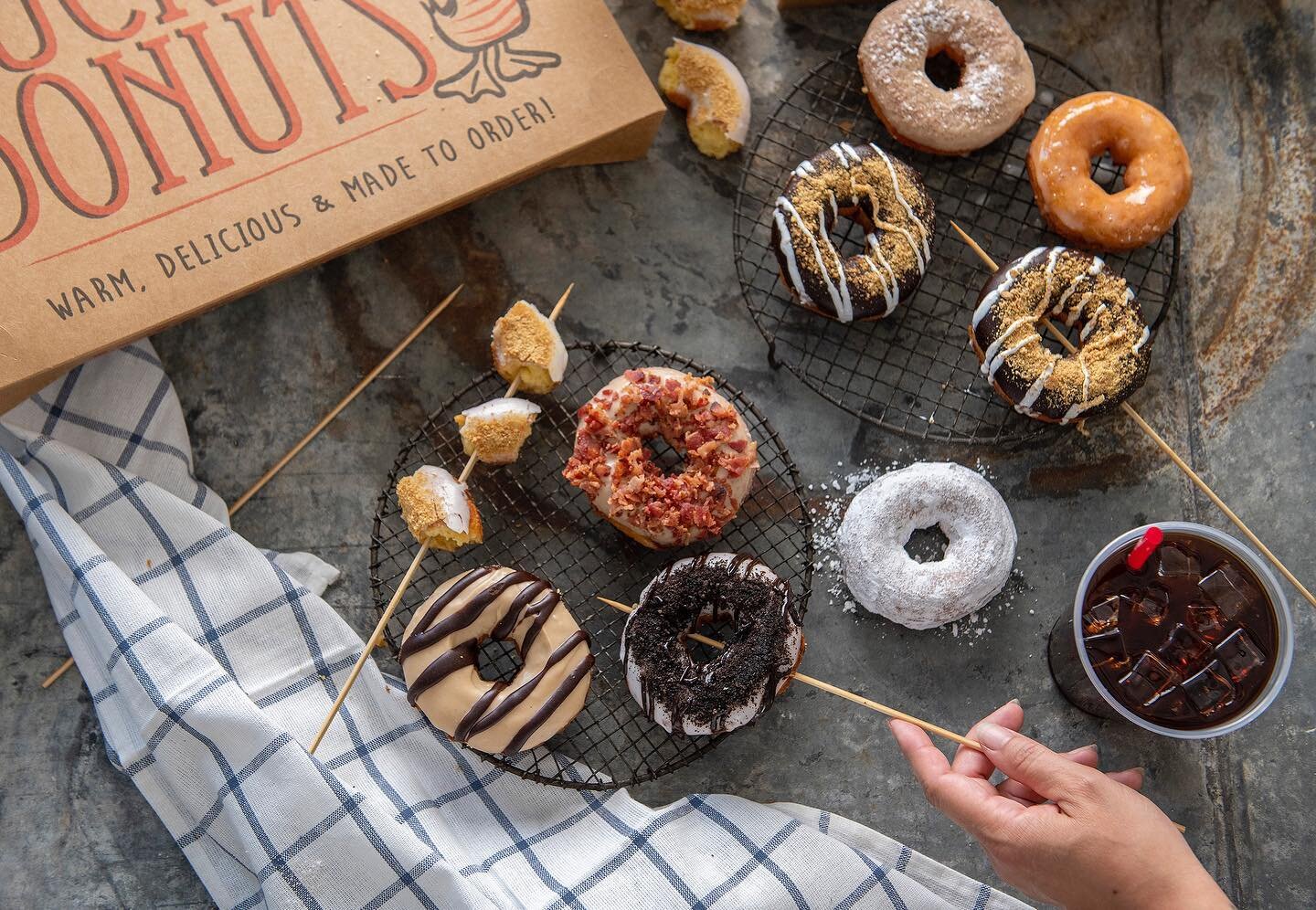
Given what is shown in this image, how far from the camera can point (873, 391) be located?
3.29m

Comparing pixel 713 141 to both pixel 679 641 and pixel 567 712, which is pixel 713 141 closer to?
pixel 679 641

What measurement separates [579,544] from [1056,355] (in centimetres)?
153

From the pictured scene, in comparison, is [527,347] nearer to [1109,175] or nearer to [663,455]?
[663,455]

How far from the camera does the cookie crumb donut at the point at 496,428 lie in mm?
3027

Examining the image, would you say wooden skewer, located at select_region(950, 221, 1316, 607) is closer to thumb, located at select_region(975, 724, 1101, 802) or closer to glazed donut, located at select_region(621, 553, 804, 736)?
thumb, located at select_region(975, 724, 1101, 802)

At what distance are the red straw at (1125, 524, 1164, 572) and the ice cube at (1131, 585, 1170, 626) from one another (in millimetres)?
71

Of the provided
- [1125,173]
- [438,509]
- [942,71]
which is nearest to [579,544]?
[438,509]

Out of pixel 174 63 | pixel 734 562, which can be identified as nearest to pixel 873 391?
pixel 734 562

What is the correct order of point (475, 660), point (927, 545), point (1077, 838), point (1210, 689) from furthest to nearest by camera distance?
point (927, 545), point (475, 660), point (1210, 689), point (1077, 838)

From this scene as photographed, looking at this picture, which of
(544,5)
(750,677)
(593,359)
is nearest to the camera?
(750,677)

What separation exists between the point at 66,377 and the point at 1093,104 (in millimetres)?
3190

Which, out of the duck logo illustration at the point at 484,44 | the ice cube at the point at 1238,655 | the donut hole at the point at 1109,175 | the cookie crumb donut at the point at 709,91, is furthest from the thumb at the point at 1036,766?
the duck logo illustration at the point at 484,44

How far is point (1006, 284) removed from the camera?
2994mm

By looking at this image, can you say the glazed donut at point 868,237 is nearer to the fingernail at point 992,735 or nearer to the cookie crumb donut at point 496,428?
the cookie crumb donut at point 496,428
